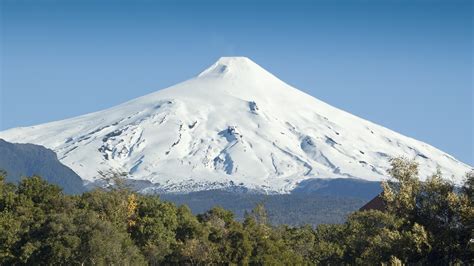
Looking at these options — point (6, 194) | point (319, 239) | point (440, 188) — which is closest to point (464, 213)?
point (440, 188)

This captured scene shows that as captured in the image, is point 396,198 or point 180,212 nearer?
point 396,198

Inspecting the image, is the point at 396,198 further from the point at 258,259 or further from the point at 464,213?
the point at 258,259

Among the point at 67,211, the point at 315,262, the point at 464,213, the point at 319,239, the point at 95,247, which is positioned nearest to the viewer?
the point at 464,213

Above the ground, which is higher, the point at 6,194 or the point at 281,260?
the point at 6,194

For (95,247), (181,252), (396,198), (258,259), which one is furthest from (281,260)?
(396,198)

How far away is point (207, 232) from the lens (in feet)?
224

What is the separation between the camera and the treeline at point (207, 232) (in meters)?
37.7

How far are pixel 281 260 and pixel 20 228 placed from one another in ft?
50.5

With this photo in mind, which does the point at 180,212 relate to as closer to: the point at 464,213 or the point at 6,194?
the point at 6,194

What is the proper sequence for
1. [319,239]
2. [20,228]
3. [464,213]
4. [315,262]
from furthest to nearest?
[319,239] → [315,262] → [20,228] → [464,213]

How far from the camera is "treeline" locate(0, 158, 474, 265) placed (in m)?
37.7

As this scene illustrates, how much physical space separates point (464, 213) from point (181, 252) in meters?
30.6

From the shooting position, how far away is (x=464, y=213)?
3706 centimetres

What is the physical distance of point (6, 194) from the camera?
237 feet
